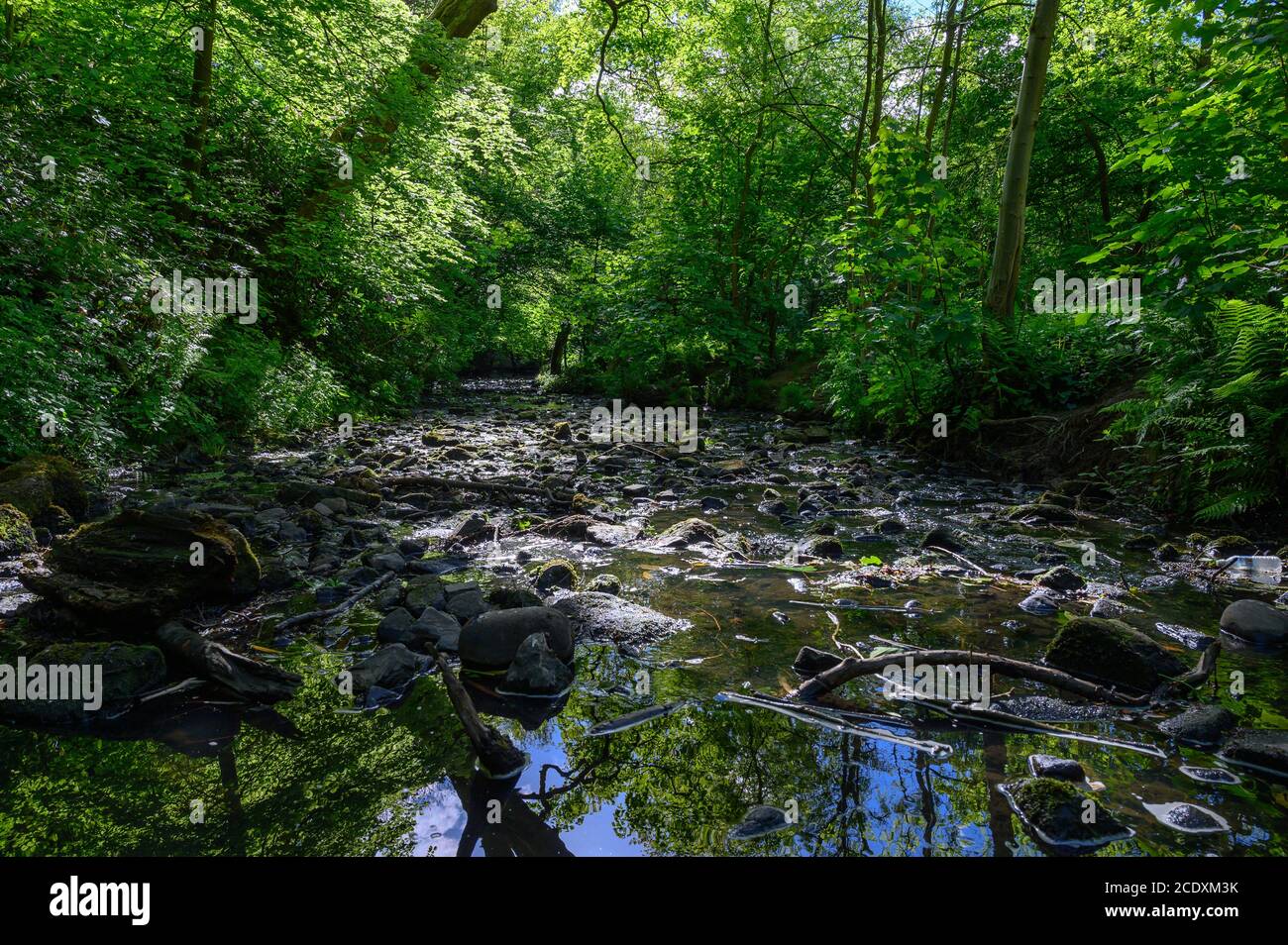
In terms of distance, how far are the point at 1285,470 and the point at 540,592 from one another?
6190 millimetres

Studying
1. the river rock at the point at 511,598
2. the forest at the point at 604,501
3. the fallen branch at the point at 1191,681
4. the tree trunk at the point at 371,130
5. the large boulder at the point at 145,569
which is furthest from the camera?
the tree trunk at the point at 371,130

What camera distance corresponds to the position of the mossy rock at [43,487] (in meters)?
5.59

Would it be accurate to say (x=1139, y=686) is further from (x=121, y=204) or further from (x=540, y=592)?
(x=121, y=204)

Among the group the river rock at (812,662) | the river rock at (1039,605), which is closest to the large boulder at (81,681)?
the river rock at (812,662)

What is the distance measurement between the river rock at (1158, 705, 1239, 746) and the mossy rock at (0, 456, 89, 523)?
745cm

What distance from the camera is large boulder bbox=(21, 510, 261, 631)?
371 cm

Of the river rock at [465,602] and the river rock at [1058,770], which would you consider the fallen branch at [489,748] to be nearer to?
the river rock at [465,602]

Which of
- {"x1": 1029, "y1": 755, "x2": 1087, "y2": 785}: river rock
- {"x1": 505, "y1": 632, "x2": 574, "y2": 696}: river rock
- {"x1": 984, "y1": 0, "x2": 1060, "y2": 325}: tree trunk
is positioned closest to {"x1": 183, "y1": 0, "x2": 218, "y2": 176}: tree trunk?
{"x1": 505, "y1": 632, "x2": 574, "y2": 696}: river rock

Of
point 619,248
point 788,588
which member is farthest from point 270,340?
point 619,248

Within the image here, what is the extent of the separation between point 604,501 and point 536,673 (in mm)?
4516

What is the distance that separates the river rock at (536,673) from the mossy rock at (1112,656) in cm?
245

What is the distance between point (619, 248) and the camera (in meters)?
28.1

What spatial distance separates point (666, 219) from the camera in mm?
20312

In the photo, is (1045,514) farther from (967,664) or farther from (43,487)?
(43,487)
